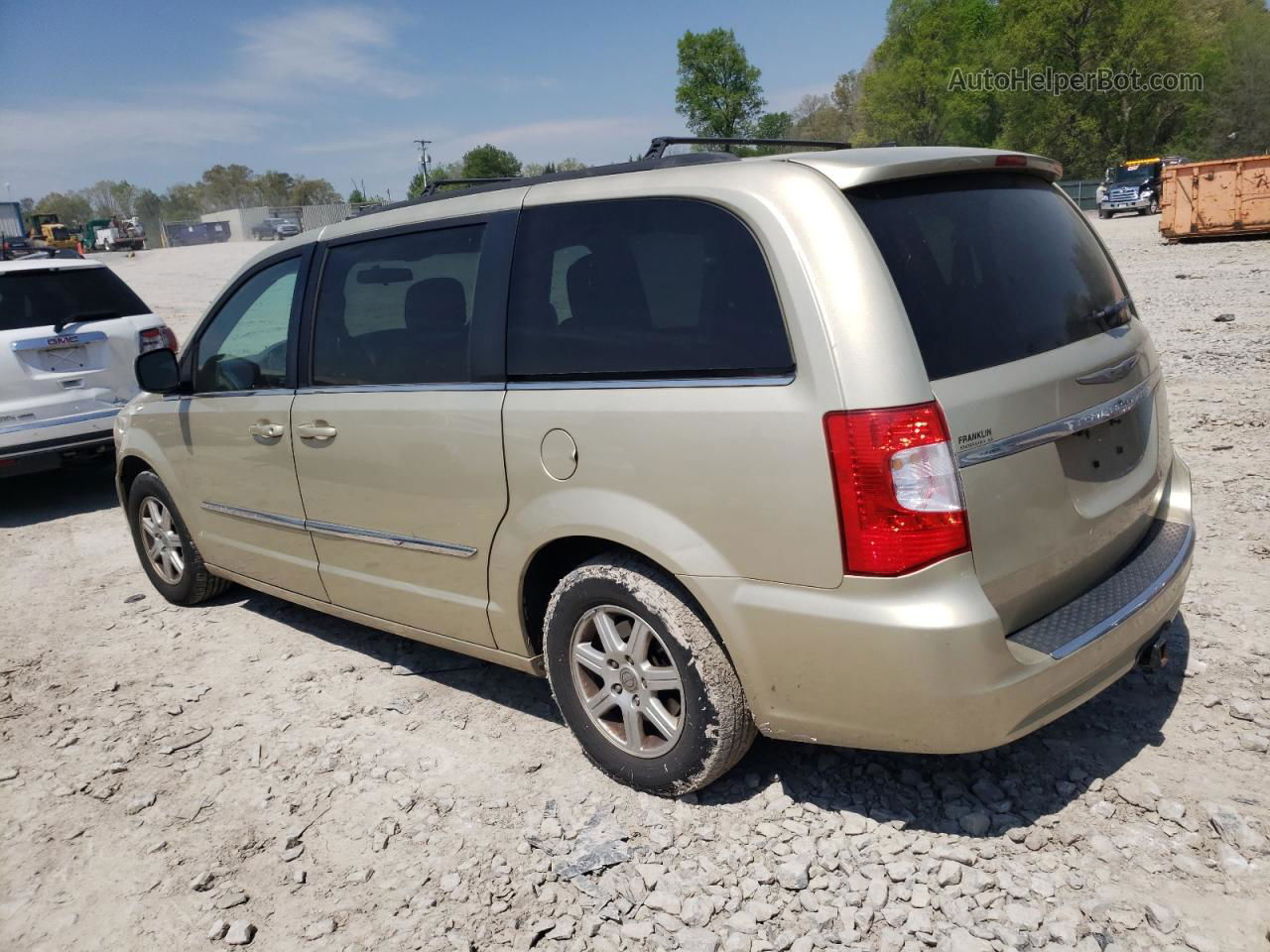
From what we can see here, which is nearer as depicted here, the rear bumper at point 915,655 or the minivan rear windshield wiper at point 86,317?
the rear bumper at point 915,655

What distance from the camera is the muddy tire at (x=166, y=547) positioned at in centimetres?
506

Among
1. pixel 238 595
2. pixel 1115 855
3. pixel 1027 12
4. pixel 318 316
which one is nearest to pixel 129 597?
pixel 238 595

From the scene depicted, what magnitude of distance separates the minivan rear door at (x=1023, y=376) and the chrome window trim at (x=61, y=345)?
6819 millimetres

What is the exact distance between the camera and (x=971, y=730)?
2.46 m

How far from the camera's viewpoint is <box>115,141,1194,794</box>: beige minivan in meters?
2.41

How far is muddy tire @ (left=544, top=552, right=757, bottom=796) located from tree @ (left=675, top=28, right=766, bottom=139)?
83.0 meters

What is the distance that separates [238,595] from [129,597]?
0.65 metres

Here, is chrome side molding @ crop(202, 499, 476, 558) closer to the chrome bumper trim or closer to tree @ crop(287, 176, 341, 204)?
the chrome bumper trim

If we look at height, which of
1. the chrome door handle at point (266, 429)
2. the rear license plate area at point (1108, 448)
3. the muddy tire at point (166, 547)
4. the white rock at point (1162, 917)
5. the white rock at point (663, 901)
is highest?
the chrome door handle at point (266, 429)

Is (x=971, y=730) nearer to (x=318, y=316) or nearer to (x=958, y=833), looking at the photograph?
(x=958, y=833)

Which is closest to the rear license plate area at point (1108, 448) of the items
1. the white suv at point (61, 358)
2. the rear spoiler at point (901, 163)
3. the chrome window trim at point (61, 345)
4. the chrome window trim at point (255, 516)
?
the rear spoiler at point (901, 163)

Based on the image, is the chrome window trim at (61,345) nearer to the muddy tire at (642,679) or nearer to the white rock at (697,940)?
the muddy tire at (642,679)

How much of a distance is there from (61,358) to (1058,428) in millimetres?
7289

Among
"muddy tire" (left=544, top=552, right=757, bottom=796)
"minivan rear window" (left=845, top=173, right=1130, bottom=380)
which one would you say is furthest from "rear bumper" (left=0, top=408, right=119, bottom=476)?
"minivan rear window" (left=845, top=173, right=1130, bottom=380)
